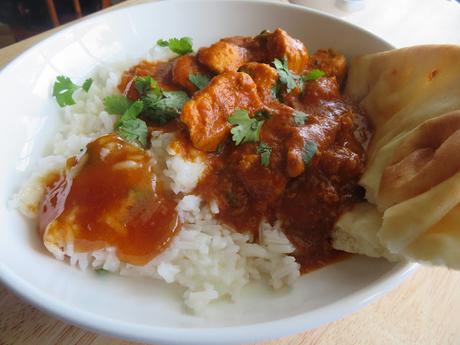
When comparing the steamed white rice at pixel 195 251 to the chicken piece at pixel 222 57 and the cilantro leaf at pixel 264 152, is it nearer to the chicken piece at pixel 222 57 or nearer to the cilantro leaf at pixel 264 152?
the cilantro leaf at pixel 264 152

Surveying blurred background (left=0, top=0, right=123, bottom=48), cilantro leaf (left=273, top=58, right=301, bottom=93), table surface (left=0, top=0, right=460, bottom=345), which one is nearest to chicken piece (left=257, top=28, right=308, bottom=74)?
cilantro leaf (left=273, top=58, right=301, bottom=93)

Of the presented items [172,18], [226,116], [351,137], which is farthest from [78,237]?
[172,18]

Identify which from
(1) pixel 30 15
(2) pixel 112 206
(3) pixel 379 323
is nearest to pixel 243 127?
(2) pixel 112 206

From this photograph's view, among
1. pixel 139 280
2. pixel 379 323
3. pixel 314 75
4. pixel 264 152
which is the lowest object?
pixel 379 323

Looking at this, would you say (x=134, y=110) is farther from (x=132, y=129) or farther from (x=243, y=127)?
(x=243, y=127)

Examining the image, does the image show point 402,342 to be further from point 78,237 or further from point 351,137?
point 78,237

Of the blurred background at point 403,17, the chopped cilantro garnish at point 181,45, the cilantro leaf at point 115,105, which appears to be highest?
the chopped cilantro garnish at point 181,45

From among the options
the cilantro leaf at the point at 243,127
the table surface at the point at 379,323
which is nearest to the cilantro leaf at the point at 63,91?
the cilantro leaf at the point at 243,127
